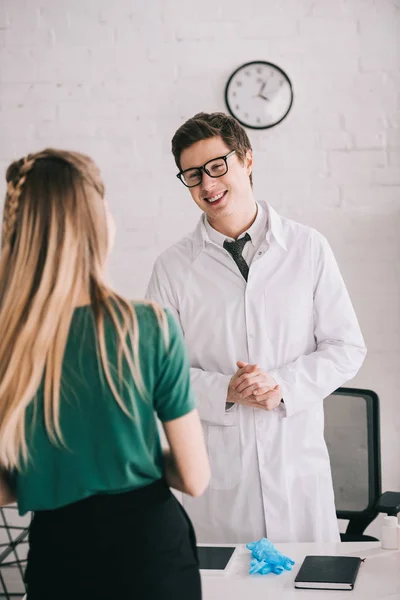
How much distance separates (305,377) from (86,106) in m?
1.86

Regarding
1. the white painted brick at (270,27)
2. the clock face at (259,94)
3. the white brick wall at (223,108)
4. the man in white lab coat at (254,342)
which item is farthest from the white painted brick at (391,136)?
the man in white lab coat at (254,342)

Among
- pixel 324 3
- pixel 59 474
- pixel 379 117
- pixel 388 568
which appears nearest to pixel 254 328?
pixel 388 568

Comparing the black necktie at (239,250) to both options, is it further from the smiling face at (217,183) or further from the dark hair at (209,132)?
the dark hair at (209,132)

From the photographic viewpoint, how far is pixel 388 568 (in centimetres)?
169

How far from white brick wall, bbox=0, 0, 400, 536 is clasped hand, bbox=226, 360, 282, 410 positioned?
4.60 ft

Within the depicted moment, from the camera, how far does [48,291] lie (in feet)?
3.65

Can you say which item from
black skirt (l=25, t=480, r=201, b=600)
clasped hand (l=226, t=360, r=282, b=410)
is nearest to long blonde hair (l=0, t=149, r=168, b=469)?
black skirt (l=25, t=480, r=201, b=600)

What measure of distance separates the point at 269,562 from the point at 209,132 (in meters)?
1.18

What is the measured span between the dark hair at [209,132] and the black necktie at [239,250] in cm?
24

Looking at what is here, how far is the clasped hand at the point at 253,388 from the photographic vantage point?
6.52ft

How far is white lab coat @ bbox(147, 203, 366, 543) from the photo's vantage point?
2105 millimetres

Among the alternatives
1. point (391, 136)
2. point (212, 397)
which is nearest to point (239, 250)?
point (212, 397)

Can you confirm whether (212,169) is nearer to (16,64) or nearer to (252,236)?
(252,236)

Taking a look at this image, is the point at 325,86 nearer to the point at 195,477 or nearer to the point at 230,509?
the point at 230,509
